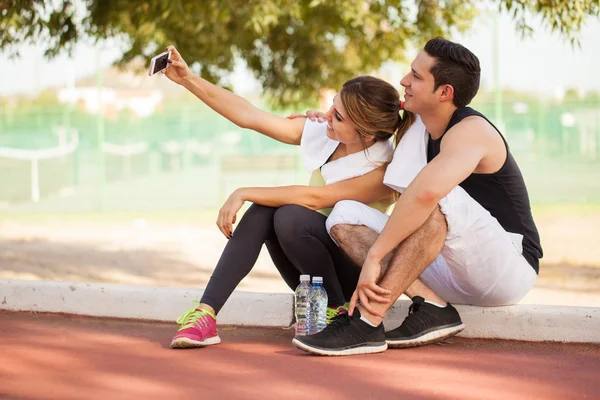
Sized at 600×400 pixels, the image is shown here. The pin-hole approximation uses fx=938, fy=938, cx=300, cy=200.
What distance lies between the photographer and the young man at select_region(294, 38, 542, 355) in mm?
4027

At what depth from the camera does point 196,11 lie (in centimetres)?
887

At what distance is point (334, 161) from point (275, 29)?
6.34 meters

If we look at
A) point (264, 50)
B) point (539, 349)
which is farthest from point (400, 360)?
point (264, 50)

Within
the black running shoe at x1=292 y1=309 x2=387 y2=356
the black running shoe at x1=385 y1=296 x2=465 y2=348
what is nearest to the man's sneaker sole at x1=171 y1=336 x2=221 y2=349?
the black running shoe at x1=292 y1=309 x2=387 y2=356

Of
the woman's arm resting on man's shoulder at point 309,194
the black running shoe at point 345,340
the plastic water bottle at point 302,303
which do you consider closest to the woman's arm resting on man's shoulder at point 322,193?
the woman's arm resting on man's shoulder at point 309,194

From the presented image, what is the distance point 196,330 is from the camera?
4320 mm

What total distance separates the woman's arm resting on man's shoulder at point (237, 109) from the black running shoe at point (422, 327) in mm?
1146

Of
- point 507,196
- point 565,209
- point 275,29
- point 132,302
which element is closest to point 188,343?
point 132,302

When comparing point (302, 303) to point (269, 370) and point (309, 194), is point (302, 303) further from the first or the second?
point (269, 370)

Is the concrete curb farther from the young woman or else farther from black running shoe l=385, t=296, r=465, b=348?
the young woman

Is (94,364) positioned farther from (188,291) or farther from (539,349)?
(539,349)

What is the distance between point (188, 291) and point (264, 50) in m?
6.07

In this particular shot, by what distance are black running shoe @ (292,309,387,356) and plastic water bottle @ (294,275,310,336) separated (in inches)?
15.7

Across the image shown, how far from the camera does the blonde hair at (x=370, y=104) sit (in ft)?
14.3
